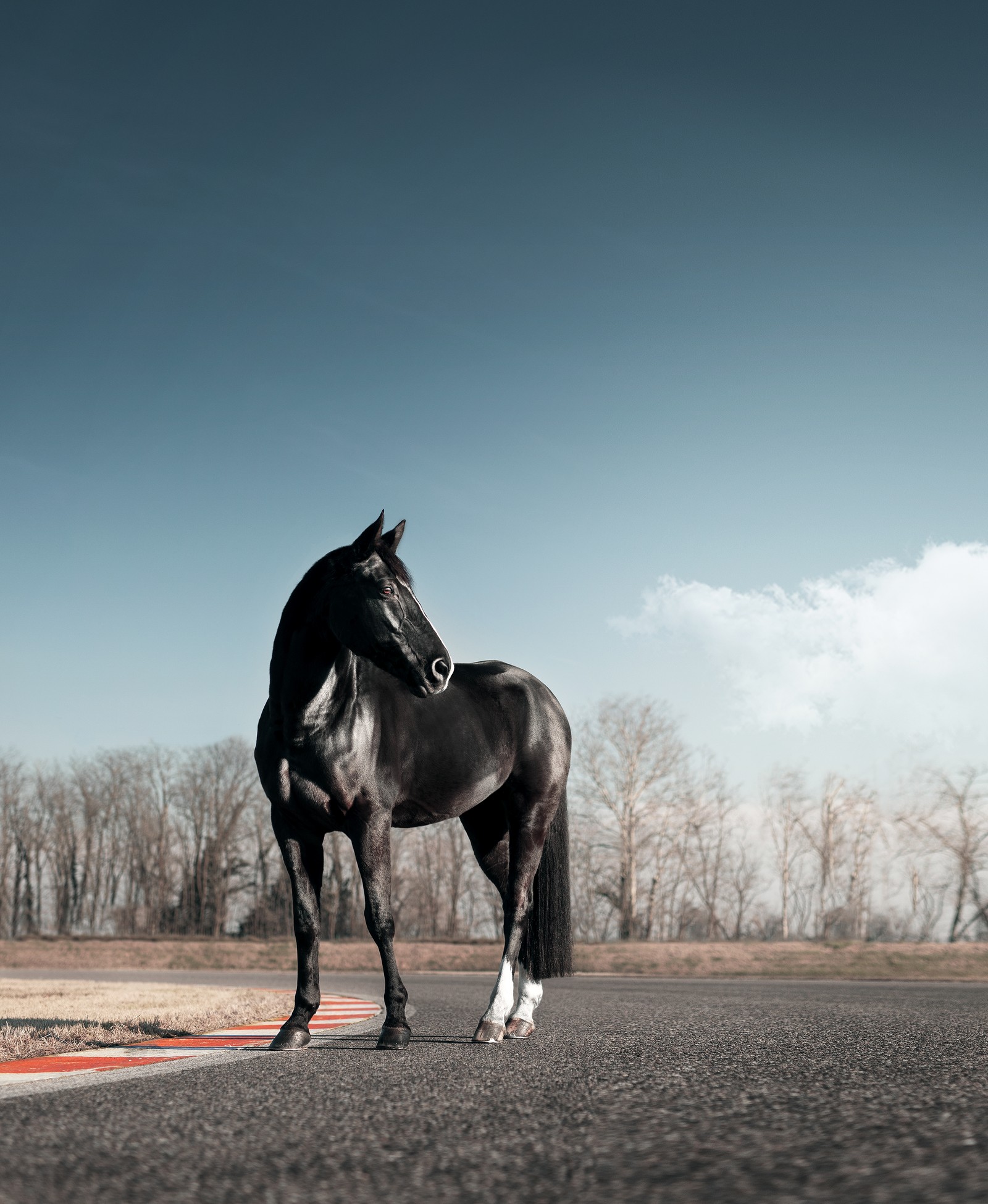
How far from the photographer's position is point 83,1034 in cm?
561

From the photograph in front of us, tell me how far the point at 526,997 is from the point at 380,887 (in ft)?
4.61

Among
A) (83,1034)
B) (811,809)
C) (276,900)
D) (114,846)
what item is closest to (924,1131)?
(83,1034)

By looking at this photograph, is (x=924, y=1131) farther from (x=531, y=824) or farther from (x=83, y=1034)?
(x=83, y=1034)

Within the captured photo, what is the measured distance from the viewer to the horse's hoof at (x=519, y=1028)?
5.46 metres

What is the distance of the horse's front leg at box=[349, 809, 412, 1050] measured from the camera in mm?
5023

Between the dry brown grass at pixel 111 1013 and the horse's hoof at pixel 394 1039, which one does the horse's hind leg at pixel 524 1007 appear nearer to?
the horse's hoof at pixel 394 1039

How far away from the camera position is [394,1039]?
4.79 m

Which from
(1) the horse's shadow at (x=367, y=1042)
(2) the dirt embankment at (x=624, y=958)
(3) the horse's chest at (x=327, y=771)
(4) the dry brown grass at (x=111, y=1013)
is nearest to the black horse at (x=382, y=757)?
(3) the horse's chest at (x=327, y=771)

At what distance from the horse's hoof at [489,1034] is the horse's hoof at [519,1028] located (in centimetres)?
27

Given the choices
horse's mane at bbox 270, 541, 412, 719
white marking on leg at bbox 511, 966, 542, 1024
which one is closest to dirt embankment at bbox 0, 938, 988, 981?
white marking on leg at bbox 511, 966, 542, 1024

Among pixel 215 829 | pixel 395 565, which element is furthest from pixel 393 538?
pixel 215 829

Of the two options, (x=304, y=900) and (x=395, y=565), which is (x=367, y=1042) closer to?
(x=304, y=900)

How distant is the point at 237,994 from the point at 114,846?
50848 millimetres

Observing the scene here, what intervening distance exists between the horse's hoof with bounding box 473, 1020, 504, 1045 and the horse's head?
177 cm
